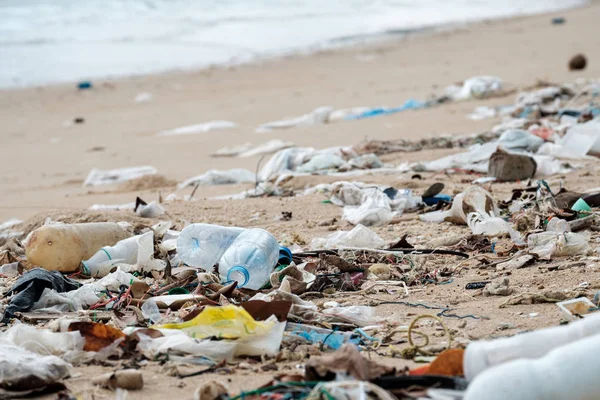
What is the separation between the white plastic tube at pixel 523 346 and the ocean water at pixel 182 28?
54.9 feet

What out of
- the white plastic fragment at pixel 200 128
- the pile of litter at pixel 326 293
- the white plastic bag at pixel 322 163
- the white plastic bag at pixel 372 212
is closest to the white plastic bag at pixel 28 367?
the pile of litter at pixel 326 293

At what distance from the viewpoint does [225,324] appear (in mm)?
3045

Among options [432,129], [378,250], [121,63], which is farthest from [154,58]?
[378,250]

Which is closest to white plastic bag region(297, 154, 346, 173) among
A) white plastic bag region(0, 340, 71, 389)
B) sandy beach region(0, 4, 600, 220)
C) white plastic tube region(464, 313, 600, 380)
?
sandy beach region(0, 4, 600, 220)

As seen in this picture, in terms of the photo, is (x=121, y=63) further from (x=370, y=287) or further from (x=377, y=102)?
(x=370, y=287)

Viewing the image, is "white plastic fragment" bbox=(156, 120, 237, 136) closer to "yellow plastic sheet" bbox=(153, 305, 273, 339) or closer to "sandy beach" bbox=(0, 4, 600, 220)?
"sandy beach" bbox=(0, 4, 600, 220)

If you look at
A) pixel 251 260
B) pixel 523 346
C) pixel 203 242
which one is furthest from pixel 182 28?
pixel 523 346

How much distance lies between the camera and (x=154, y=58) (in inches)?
802

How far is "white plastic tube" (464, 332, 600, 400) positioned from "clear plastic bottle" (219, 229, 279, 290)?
2025 millimetres

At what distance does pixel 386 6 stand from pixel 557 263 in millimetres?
26842

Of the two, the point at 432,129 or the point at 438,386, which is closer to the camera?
the point at 438,386

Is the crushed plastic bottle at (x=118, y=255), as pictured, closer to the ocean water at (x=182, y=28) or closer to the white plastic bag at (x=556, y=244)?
the white plastic bag at (x=556, y=244)

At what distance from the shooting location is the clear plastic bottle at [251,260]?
397 cm

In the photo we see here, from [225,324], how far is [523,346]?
117 cm
